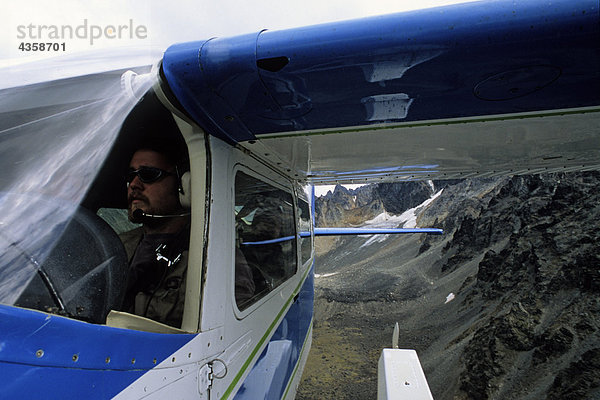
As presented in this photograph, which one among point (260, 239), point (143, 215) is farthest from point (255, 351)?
point (143, 215)

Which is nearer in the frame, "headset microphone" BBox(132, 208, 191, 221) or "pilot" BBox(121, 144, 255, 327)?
"pilot" BBox(121, 144, 255, 327)

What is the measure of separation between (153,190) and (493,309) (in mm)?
7483

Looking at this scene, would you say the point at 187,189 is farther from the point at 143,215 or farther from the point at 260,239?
the point at 260,239

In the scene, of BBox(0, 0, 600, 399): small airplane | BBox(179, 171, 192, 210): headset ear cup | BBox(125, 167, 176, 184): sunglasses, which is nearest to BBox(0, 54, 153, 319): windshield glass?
BBox(0, 0, 600, 399): small airplane

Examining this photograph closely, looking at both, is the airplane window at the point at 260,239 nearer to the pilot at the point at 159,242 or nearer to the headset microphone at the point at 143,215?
the pilot at the point at 159,242

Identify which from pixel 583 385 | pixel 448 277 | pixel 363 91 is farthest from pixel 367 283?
pixel 363 91

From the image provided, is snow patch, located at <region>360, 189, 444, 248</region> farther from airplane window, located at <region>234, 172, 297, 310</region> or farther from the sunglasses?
the sunglasses

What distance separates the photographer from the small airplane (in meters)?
0.74

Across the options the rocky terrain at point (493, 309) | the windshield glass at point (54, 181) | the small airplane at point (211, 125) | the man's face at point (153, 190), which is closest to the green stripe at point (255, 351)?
the small airplane at point (211, 125)

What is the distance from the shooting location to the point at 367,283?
11953 mm

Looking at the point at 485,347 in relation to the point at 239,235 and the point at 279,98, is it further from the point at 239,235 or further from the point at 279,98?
the point at 279,98

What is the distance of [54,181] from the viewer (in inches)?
36.0

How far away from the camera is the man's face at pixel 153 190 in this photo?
1729mm

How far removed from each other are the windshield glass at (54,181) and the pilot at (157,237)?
1.41 feet
